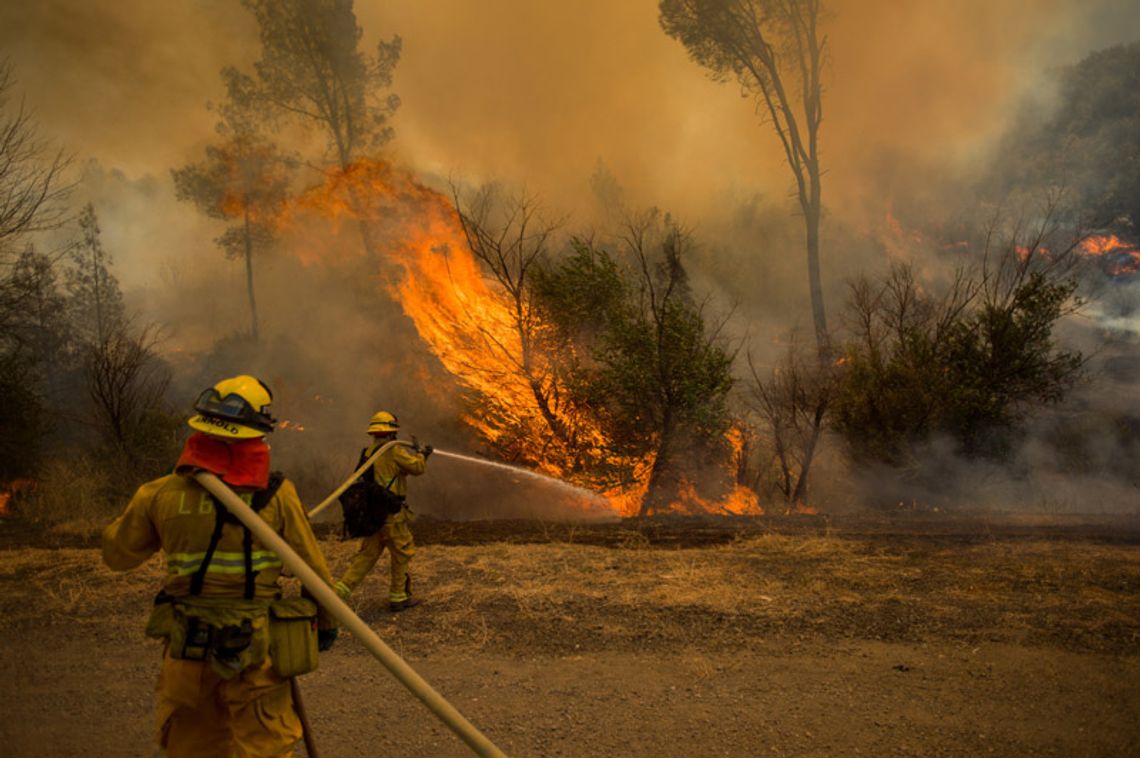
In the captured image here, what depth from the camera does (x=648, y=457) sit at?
45.9ft

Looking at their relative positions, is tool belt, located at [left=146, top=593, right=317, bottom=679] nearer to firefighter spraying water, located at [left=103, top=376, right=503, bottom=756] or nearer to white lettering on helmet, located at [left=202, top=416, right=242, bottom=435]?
firefighter spraying water, located at [left=103, top=376, right=503, bottom=756]

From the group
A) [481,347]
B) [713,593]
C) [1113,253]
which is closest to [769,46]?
[481,347]

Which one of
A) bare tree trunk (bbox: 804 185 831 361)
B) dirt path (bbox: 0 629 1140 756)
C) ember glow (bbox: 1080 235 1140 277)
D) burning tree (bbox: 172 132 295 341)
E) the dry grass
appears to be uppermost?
burning tree (bbox: 172 132 295 341)

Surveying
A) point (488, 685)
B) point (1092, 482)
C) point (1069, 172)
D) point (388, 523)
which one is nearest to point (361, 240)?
point (388, 523)

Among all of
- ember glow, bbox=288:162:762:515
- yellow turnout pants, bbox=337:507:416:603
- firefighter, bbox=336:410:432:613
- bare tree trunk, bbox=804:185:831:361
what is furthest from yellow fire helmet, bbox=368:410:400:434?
bare tree trunk, bbox=804:185:831:361

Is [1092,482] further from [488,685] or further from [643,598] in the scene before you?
[488,685]

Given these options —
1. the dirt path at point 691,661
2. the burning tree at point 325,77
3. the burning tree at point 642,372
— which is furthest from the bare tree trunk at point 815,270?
the burning tree at point 325,77

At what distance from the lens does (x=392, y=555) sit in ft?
20.8

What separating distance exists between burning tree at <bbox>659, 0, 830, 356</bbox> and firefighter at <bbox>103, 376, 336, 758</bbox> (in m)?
19.4

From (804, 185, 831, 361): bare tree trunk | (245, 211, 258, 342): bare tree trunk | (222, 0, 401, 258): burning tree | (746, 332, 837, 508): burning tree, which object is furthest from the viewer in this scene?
(245, 211, 258, 342): bare tree trunk

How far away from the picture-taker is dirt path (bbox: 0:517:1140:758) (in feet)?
12.7

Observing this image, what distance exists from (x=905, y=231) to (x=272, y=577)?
31367 millimetres

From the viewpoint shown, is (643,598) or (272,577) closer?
(272,577)

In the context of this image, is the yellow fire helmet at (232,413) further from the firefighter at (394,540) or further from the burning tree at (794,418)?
the burning tree at (794,418)
